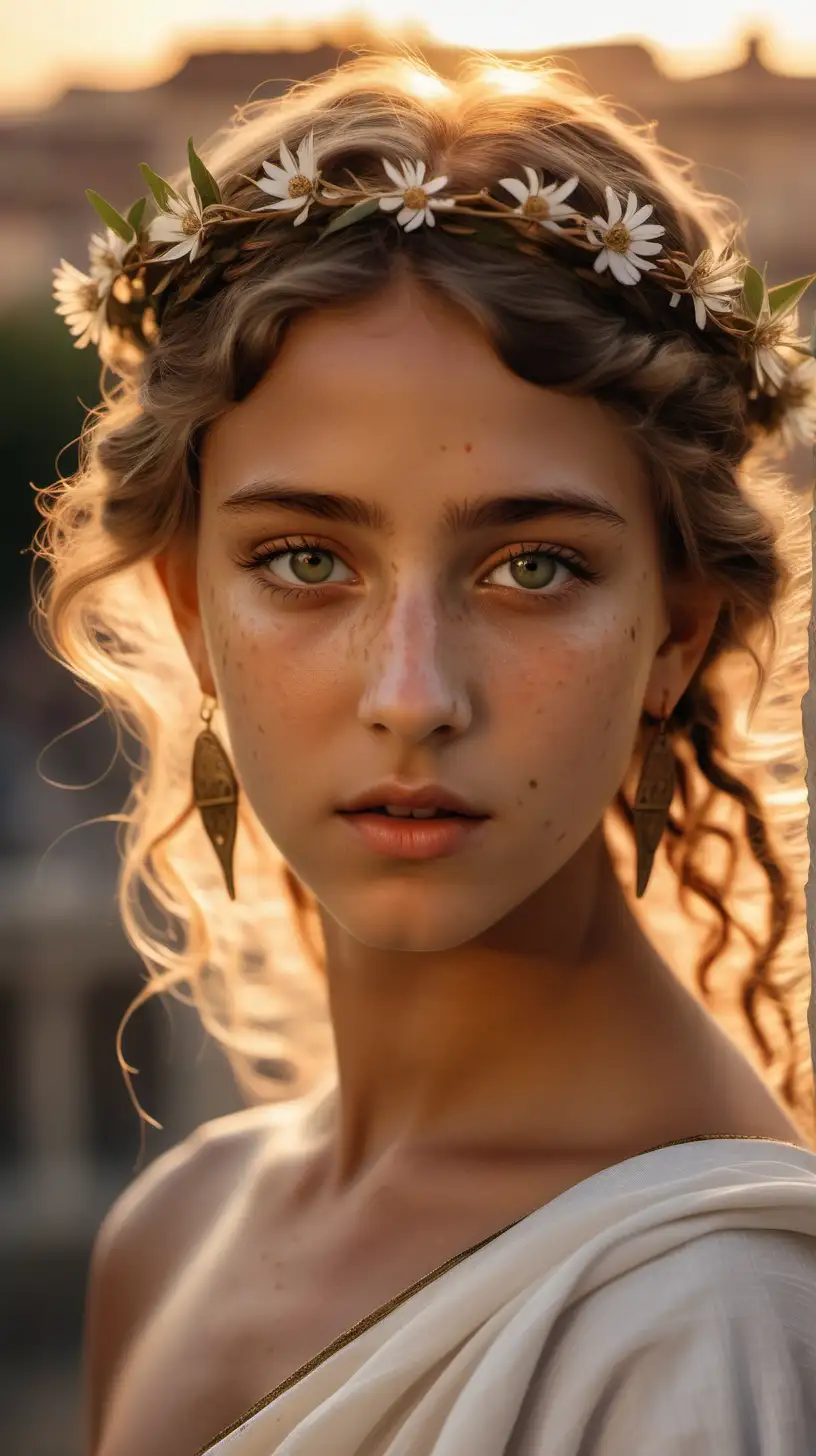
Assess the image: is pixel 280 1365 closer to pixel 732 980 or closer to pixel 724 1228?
pixel 724 1228

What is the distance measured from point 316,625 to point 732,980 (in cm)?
98

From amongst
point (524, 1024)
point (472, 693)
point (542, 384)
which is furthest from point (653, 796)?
point (542, 384)

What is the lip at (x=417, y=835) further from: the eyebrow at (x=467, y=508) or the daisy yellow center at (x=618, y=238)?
the daisy yellow center at (x=618, y=238)

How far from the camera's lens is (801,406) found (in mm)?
2117

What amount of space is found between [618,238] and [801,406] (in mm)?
350

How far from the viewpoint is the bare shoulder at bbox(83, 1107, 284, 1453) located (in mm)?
2445

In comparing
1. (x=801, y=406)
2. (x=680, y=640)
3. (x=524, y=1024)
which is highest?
(x=801, y=406)

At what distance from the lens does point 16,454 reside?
1034 inches

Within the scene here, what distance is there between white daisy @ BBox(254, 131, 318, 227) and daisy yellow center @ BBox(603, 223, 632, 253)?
0.30 meters

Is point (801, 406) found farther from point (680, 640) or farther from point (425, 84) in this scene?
point (425, 84)

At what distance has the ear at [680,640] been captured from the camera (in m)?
2.06

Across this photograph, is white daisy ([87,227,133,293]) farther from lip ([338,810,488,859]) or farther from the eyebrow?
lip ([338,810,488,859])

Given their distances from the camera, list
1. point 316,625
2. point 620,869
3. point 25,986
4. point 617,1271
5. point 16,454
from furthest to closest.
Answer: point 16,454 < point 25,986 < point 620,869 < point 316,625 < point 617,1271

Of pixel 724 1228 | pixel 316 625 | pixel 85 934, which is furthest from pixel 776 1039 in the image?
pixel 85 934
